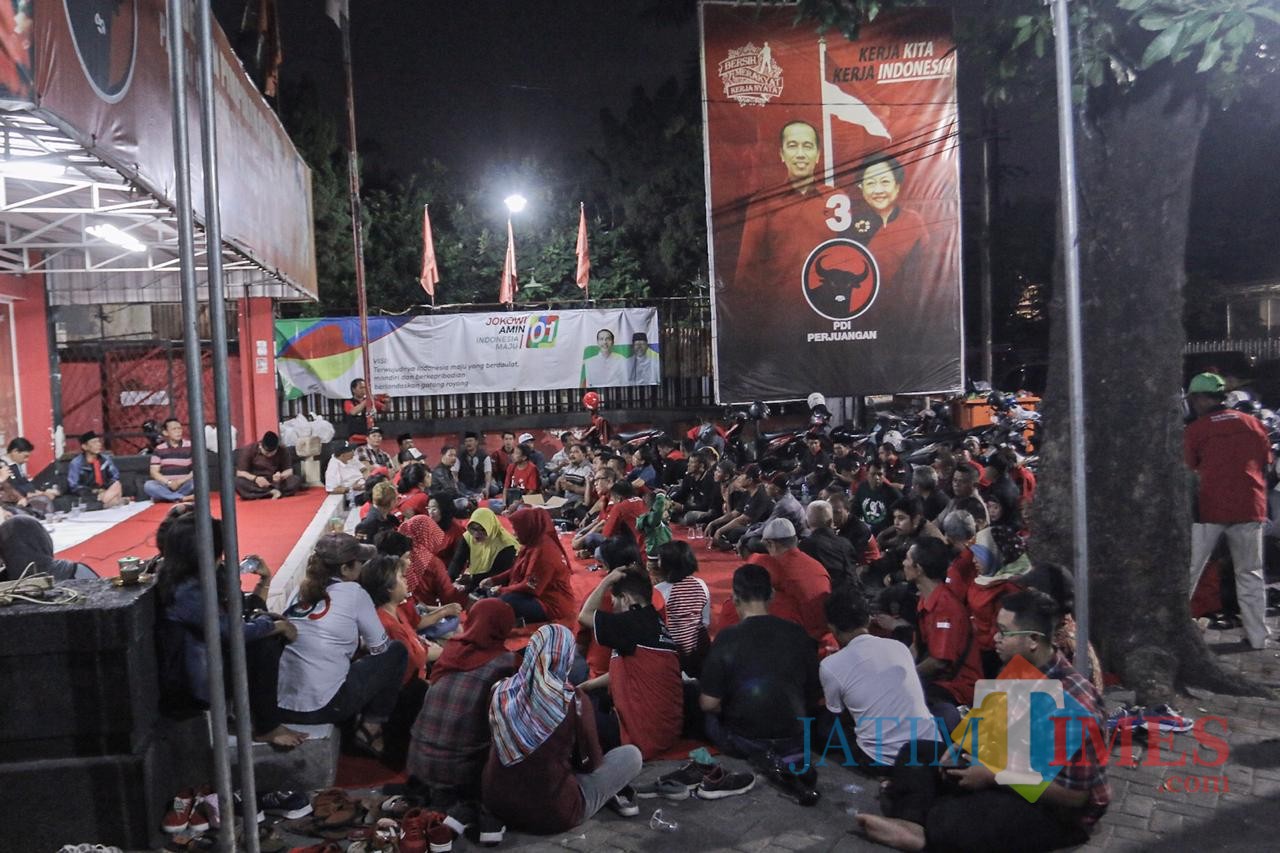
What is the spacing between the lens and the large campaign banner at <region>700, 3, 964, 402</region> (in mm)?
14438

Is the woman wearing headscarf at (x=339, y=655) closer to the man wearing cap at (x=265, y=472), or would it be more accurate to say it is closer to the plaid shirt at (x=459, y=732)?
the plaid shirt at (x=459, y=732)

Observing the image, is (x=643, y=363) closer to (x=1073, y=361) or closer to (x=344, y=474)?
(x=344, y=474)

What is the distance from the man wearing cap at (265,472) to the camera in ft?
42.8

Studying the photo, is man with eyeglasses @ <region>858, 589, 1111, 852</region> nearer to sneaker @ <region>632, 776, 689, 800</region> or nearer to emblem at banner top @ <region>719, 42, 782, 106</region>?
sneaker @ <region>632, 776, 689, 800</region>

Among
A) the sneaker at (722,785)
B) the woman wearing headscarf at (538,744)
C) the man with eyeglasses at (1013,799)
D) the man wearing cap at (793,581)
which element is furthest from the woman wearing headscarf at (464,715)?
the man wearing cap at (793,581)

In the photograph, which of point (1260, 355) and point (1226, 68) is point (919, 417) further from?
point (1260, 355)

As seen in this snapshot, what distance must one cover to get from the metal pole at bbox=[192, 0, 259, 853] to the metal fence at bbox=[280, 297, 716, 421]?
48.6 ft

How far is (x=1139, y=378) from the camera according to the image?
578cm

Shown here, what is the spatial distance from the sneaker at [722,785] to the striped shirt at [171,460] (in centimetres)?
1007

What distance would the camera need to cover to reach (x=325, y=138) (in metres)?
21.3

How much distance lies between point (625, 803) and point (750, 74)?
1224 cm

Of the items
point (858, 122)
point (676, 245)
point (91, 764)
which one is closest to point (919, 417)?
point (858, 122)

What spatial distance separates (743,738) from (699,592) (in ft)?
3.46

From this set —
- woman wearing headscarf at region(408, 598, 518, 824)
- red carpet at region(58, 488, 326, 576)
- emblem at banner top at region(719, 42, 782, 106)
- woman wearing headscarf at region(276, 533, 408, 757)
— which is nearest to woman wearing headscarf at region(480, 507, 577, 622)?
woman wearing headscarf at region(276, 533, 408, 757)
